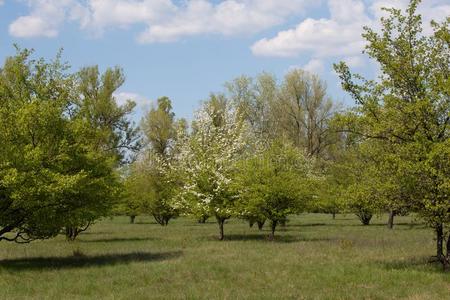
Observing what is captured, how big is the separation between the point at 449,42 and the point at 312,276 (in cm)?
971

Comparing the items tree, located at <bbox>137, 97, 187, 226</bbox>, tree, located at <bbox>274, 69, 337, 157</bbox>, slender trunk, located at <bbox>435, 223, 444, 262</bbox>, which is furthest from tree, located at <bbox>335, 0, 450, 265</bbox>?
tree, located at <bbox>274, 69, 337, 157</bbox>

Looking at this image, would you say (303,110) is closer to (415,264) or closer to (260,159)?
(260,159)

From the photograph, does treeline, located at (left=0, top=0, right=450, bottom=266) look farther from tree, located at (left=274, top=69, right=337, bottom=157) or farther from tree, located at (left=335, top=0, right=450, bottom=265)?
tree, located at (left=274, top=69, right=337, bottom=157)

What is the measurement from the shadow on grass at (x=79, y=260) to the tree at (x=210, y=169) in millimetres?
8510

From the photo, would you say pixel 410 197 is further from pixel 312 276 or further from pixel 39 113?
pixel 39 113

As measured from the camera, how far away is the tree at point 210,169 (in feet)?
116

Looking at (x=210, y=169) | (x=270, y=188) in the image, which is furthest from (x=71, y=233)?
(x=270, y=188)

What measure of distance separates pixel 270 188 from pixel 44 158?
16667mm

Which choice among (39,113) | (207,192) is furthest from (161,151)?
(39,113)

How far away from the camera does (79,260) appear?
2478 centimetres

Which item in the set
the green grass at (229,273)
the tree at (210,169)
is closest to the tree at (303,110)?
the tree at (210,169)

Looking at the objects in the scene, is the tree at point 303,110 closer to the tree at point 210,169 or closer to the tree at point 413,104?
the tree at point 210,169

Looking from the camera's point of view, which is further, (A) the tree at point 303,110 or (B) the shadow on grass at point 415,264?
(A) the tree at point 303,110

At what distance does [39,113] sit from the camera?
20797mm
